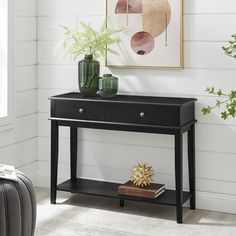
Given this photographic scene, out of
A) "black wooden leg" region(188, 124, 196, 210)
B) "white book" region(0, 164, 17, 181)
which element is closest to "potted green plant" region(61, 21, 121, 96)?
"black wooden leg" region(188, 124, 196, 210)

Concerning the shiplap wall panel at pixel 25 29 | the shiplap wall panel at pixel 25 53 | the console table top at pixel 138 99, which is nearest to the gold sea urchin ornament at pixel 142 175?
the console table top at pixel 138 99

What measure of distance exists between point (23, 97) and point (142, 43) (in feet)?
3.46

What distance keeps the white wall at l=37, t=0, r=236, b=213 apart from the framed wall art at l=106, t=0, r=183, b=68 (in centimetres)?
7

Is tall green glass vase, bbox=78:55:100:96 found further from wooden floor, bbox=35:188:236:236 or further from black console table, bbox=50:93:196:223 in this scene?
wooden floor, bbox=35:188:236:236

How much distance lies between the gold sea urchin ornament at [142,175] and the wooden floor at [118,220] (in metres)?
0.22

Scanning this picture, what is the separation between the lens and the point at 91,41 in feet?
13.5

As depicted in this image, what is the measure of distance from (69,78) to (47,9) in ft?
1.89

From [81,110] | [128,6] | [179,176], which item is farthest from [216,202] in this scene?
[128,6]

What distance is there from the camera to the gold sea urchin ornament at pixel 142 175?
13.3 ft

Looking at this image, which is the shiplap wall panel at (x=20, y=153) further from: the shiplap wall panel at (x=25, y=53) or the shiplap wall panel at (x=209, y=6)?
the shiplap wall panel at (x=209, y=6)

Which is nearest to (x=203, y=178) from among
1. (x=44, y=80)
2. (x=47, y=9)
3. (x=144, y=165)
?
(x=144, y=165)

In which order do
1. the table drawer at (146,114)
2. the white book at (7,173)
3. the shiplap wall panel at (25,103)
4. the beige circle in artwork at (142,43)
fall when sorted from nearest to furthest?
the white book at (7,173)
the table drawer at (146,114)
the beige circle in artwork at (142,43)
the shiplap wall panel at (25,103)

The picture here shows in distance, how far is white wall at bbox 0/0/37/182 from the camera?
14.4 ft

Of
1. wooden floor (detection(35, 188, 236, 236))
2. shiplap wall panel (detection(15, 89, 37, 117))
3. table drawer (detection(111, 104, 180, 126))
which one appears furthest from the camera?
shiplap wall panel (detection(15, 89, 37, 117))
